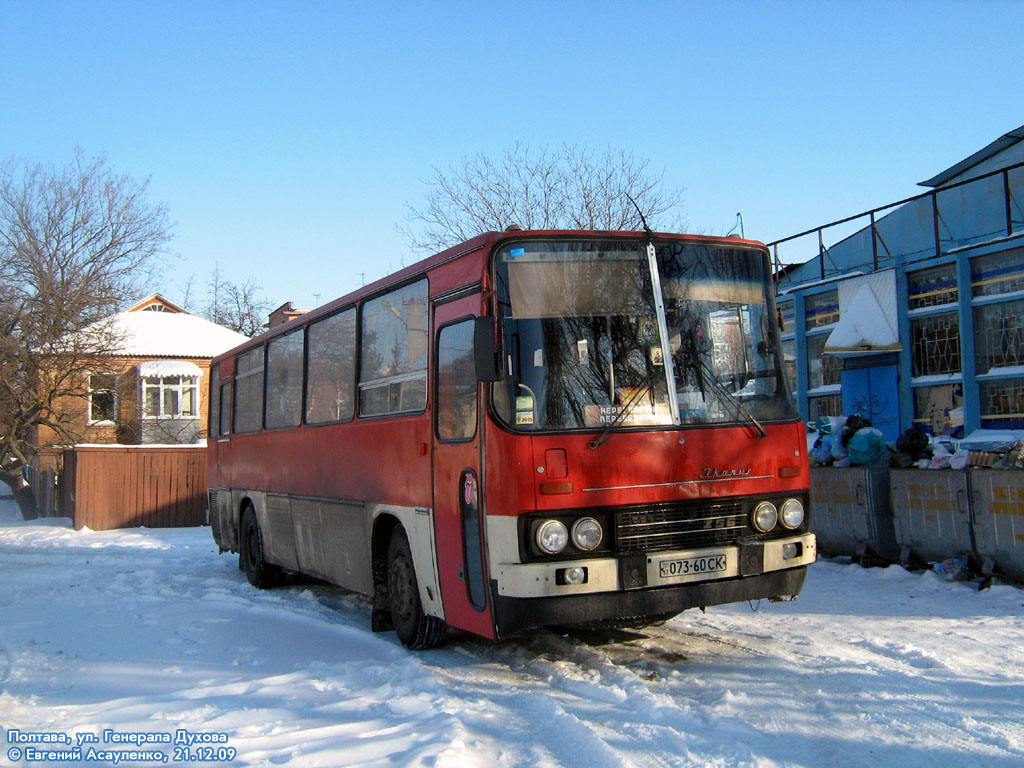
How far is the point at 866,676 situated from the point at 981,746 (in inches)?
55.0

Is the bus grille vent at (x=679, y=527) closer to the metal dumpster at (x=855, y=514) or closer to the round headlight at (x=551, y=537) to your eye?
the round headlight at (x=551, y=537)

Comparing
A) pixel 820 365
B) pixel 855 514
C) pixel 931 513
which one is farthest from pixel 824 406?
pixel 931 513

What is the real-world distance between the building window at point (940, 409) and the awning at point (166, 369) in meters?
31.1

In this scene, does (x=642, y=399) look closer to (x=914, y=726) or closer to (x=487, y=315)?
(x=487, y=315)

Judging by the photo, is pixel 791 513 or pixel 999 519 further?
pixel 999 519

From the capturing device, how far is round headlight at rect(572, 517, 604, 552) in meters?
6.00

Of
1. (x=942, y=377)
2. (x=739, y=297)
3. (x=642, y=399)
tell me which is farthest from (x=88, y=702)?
(x=942, y=377)

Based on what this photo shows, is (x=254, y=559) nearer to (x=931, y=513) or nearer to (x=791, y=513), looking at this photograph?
(x=791, y=513)

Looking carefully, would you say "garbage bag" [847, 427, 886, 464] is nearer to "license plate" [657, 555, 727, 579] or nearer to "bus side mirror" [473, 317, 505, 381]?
"license plate" [657, 555, 727, 579]

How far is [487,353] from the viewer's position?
5.96 meters

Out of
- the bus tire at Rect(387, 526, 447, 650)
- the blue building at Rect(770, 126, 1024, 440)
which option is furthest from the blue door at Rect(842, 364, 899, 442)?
the bus tire at Rect(387, 526, 447, 650)

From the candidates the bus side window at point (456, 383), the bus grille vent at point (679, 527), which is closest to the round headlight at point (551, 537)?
the bus grille vent at point (679, 527)

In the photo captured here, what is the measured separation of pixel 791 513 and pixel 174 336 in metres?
38.6

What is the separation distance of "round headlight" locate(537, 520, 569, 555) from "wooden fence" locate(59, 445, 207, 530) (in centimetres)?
1873
